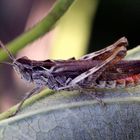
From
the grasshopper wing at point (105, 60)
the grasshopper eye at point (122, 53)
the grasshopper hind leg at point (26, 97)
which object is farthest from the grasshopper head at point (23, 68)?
the grasshopper eye at point (122, 53)

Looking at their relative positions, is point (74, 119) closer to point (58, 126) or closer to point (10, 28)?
point (58, 126)

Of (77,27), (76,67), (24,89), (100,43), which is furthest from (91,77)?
(24,89)

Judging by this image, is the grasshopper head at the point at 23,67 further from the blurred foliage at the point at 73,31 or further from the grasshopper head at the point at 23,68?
the blurred foliage at the point at 73,31

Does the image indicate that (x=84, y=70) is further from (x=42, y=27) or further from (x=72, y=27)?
(x=72, y=27)

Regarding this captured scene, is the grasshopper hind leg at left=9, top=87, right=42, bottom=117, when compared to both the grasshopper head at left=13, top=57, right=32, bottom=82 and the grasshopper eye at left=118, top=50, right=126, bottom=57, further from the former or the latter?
the grasshopper eye at left=118, top=50, right=126, bottom=57

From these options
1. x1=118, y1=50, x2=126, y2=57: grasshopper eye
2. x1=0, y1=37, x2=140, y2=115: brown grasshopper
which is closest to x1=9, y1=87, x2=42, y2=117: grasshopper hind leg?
x1=0, y1=37, x2=140, y2=115: brown grasshopper

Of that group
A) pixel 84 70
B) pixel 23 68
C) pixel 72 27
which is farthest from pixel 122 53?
pixel 72 27
